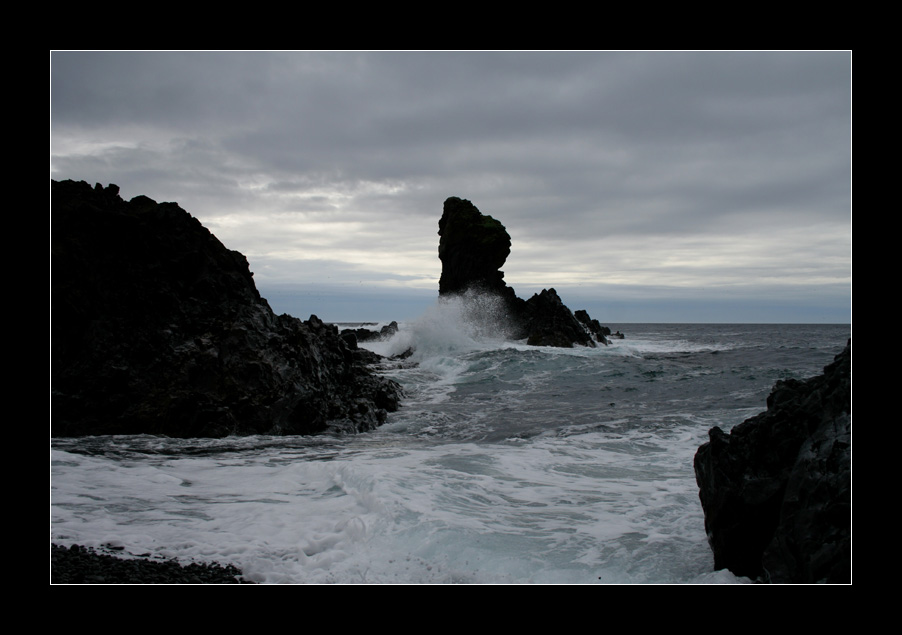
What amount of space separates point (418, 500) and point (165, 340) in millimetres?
6674

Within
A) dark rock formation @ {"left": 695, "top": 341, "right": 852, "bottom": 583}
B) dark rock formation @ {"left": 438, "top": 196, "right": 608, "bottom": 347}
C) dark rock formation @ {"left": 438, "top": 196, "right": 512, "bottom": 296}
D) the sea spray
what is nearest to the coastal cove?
dark rock formation @ {"left": 695, "top": 341, "right": 852, "bottom": 583}

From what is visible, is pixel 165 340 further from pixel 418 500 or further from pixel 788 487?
pixel 788 487

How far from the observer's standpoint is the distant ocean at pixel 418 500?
13.8ft

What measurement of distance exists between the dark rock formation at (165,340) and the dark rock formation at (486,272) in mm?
24934

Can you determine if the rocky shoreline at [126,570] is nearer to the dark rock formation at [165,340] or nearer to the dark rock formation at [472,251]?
the dark rock formation at [165,340]

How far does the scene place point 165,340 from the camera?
9.87m

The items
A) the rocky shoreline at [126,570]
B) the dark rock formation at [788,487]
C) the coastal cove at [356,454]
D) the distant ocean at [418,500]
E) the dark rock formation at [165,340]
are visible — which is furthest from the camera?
the dark rock formation at [165,340]

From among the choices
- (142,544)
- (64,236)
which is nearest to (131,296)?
(64,236)

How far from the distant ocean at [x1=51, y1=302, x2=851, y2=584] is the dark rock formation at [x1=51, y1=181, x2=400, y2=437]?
2.10 feet

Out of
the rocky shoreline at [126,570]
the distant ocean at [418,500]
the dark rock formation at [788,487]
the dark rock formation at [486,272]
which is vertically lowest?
the distant ocean at [418,500]

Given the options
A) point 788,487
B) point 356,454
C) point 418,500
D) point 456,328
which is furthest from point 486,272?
point 788,487

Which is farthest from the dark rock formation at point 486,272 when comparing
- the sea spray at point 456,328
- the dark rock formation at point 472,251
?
the sea spray at point 456,328

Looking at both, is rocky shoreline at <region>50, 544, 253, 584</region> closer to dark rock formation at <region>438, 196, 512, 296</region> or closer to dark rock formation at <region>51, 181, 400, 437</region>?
dark rock formation at <region>51, 181, 400, 437</region>
